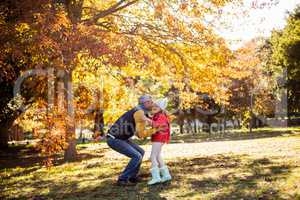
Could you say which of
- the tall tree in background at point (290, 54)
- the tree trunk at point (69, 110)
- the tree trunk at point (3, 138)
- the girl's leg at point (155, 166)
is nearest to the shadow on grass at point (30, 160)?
the tree trunk at point (69, 110)

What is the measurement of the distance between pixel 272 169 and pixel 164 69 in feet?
30.3

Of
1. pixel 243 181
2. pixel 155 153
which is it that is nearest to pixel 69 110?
pixel 155 153

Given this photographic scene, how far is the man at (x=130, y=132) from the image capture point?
29.7 feet

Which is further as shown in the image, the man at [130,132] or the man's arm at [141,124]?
the man at [130,132]

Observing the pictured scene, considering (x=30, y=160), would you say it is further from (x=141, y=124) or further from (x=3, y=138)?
(x=141, y=124)

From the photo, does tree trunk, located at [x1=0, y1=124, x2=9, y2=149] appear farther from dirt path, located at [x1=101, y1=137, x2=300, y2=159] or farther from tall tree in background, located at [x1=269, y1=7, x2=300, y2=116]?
tall tree in background, located at [x1=269, y1=7, x2=300, y2=116]

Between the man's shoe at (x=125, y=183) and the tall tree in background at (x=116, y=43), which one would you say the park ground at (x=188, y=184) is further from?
the tall tree in background at (x=116, y=43)

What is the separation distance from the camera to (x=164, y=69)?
1908 cm

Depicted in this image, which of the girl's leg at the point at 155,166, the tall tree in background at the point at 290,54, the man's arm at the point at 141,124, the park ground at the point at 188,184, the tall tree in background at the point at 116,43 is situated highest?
the tall tree in background at the point at 290,54

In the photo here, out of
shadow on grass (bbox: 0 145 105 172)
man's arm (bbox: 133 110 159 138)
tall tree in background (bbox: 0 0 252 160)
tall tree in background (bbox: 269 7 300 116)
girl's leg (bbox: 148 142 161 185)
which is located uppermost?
tall tree in background (bbox: 269 7 300 116)

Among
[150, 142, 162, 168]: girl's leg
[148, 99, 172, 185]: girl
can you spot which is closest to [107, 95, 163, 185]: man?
[148, 99, 172, 185]: girl

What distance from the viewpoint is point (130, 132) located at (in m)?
9.48

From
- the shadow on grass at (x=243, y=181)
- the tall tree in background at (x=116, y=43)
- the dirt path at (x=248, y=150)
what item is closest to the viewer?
the shadow on grass at (x=243, y=181)

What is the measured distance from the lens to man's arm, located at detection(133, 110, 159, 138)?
8.90 m
